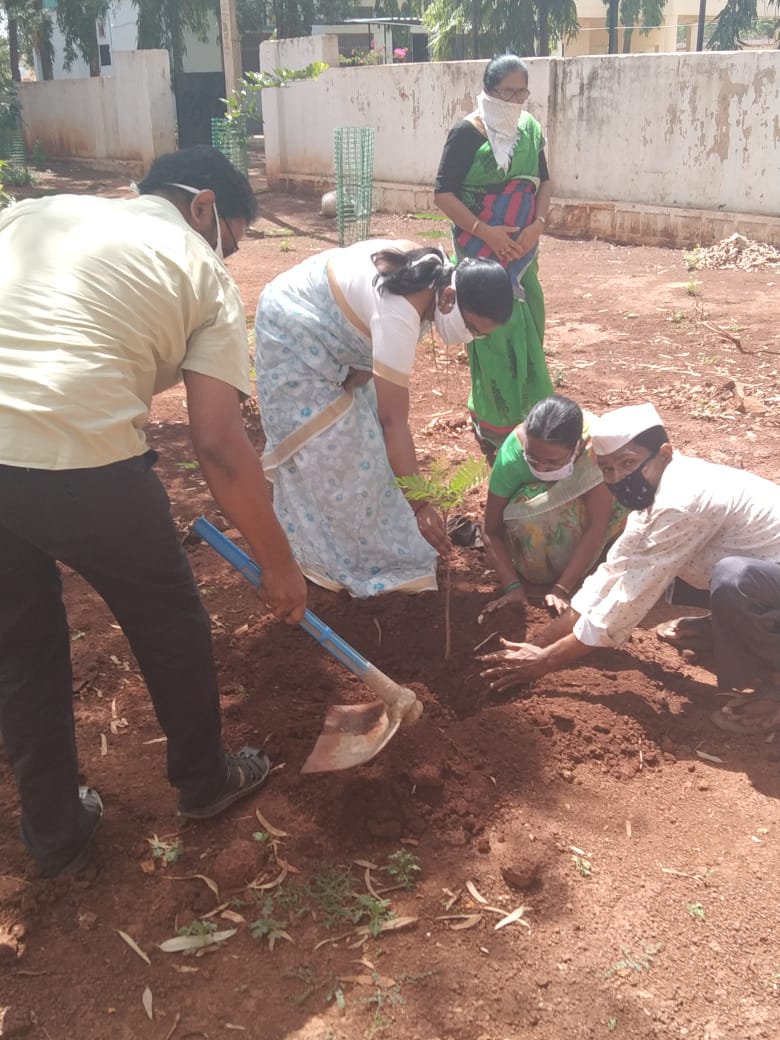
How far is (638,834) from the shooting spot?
2541 mm

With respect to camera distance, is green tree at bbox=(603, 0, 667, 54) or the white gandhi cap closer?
the white gandhi cap

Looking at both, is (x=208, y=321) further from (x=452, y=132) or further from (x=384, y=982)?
(x=452, y=132)

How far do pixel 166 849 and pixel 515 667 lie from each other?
1.22m

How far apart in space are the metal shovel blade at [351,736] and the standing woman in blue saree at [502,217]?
2204mm

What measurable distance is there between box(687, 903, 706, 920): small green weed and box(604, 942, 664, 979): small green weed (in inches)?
5.3

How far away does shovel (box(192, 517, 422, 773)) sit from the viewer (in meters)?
2.53

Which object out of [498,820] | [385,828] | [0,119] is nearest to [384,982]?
[385,828]

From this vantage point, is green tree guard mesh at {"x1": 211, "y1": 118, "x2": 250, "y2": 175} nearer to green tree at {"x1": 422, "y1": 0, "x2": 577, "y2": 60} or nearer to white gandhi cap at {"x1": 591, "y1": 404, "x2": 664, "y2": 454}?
green tree at {"x1": 422, "y1": 0, "x2": 577, "y2": 60}

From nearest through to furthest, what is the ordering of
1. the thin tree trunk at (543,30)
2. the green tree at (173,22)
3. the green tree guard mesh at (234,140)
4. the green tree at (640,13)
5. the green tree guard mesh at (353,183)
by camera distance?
the green tree guard mesh at (353,183)
the green tree guard mesh at (234,140)
the green tree at (173,22)
the thin tree trunk at (543,30)
the green tree at (640,13)

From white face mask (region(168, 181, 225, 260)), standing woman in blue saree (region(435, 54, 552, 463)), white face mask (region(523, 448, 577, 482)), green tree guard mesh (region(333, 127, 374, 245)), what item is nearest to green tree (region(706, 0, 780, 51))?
green tree guard mesh (region(333, 127, 374, 245))

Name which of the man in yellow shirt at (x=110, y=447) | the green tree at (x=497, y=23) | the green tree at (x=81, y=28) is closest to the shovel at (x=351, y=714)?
the man in yellow shirt at (x=110, y=447)

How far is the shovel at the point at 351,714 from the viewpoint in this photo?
2.53m

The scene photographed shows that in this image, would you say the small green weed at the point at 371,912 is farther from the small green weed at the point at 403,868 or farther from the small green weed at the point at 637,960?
the small green weed at the point at 637,960

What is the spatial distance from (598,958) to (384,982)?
19.3 inches
